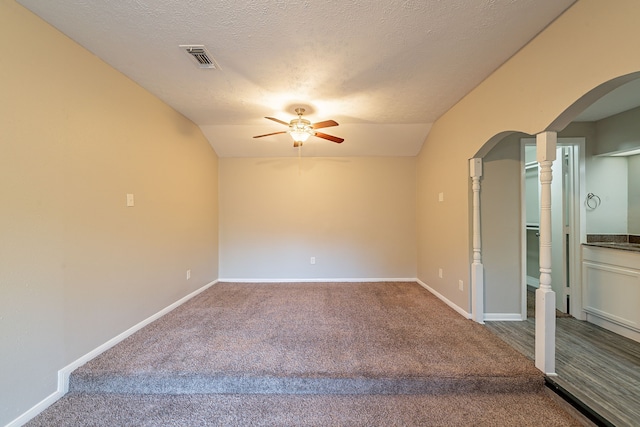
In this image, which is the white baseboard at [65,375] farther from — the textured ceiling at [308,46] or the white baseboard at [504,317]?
the white baseboard at [504,317]

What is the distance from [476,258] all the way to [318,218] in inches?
93.6

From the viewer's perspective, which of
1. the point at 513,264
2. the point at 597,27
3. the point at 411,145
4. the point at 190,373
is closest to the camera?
the point at 597,27

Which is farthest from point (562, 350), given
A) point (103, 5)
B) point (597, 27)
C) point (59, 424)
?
point (103, 5)

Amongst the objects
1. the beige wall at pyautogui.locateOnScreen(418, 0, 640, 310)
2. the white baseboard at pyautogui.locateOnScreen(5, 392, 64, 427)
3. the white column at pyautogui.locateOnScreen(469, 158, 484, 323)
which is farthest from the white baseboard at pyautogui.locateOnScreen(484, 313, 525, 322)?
the white baseboard at pyautogui.locateOnScreen(5, 392, 64, 427)

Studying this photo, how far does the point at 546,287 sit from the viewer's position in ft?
5.78

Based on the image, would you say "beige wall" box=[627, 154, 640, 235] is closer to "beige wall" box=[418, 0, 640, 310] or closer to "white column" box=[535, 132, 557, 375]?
"beige wall" box=[418, 0, 640, 310]

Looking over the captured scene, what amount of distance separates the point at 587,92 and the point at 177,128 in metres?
3.76

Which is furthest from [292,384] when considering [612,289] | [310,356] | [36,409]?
[612,289]

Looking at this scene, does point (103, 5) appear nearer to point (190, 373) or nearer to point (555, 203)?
point (190, 373)

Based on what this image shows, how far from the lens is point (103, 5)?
58.1 inches

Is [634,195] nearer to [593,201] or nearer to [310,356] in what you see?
[593,201]

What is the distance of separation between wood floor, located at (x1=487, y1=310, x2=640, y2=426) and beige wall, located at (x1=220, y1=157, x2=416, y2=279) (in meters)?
1.89

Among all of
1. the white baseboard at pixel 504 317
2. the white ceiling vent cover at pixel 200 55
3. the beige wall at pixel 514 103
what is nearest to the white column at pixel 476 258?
the beige wall at pixel 514 103

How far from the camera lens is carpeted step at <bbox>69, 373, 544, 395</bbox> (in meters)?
1.75
